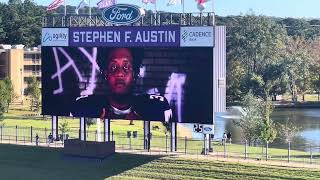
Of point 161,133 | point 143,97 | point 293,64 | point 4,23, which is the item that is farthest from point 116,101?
point 4,23

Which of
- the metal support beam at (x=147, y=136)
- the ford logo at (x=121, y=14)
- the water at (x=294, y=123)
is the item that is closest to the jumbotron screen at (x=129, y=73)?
the ford logo at (x=121, y=14)

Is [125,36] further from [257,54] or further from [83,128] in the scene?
[257,54]

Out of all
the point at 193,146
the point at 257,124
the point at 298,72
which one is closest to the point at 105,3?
the point at 193,146

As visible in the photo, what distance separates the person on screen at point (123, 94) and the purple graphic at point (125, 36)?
47 cm

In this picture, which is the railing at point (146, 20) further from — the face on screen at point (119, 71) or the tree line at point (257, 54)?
the tree line at point (257, 54)

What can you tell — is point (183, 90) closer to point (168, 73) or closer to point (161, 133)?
point (168, 73)

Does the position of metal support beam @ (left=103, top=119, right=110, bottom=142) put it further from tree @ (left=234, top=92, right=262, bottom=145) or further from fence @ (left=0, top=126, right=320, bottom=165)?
tree @ (left=234, top=92, right=262, bottom=145)

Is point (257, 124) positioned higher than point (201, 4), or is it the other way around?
point (201, 4)

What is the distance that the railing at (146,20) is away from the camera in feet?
124

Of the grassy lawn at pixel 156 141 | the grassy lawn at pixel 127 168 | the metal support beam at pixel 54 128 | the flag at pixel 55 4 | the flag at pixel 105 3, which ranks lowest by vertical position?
the grassy lawn at pixel 127 168

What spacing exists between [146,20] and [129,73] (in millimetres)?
3646

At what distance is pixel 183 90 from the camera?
36.9 m

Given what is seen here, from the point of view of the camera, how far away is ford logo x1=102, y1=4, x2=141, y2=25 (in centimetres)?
3872

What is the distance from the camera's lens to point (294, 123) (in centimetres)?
7506
